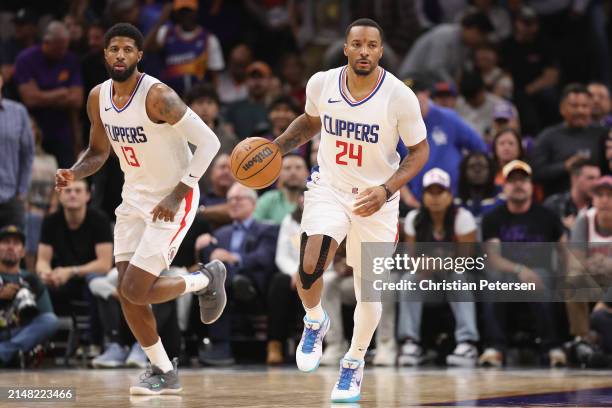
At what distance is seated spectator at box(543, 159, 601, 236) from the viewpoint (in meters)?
12.0

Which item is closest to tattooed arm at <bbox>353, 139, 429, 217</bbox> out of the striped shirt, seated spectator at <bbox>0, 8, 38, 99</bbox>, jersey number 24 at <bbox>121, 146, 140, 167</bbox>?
jersey number 24 at <bbox>121, 146, 140, 167</bbox>

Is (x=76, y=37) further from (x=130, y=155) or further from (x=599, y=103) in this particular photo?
(x=130, y=155)

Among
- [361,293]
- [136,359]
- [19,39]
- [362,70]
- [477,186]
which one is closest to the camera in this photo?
[362,70]

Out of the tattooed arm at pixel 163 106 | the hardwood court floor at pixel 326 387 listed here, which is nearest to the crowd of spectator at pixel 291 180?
the hardwood court floor at pixel 326 387

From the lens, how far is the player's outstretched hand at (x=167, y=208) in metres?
8.12

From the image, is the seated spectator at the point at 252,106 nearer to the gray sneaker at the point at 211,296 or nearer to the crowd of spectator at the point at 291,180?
the crowd of spectator at the point at 291,180

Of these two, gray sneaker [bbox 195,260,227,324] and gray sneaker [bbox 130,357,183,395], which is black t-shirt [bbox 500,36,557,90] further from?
gray sneaker [bbox 130,357,183,395]

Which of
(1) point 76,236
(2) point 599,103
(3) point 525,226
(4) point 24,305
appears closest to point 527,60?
(2) point 599,103

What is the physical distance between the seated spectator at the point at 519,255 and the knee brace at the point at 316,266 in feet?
12.3

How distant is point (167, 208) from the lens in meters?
8.12

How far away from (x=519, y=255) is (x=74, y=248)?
14.0ft

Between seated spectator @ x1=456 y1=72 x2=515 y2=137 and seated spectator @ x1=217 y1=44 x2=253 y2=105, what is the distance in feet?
9.20

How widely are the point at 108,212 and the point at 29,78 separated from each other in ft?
5.74

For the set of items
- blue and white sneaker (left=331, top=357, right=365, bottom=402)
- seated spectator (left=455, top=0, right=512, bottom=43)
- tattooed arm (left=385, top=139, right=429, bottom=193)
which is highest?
seated spectator (left=455, top=0, right=512, bottom=43)
